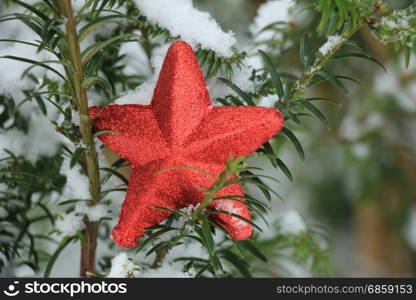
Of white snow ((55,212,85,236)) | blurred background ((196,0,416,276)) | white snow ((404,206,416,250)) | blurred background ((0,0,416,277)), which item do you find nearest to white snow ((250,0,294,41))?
blurred background ((0,0,416,277))

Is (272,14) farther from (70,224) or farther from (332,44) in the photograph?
(70,224)

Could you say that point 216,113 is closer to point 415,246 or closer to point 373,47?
point 373,47

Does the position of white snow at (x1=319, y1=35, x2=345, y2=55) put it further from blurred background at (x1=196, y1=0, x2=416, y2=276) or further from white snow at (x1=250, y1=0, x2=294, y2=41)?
blurred background at (x1=196, y1=0, x2=416, y2=276)

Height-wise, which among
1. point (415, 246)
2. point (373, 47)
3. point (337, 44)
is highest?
point (373, 47)

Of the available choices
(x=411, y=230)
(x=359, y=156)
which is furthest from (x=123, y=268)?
(x=411, y=230)

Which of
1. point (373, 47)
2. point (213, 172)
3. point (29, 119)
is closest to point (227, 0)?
point (373, 47)

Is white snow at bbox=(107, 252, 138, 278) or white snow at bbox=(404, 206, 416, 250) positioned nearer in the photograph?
white snow at bbox=(107, 252, 138, 278)
